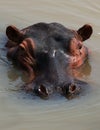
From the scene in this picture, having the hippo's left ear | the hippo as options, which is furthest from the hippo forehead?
the hippo's left ear

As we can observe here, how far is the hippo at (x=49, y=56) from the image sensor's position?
18.6 ft

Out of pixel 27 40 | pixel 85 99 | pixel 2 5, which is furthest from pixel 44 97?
pixel 2 5

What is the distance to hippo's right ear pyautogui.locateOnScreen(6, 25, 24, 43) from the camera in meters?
6.77

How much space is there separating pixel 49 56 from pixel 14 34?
34.0 inches

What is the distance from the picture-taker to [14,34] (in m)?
6.84

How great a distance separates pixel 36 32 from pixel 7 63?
1.98ft

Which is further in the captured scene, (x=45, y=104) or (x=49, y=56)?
(x=49, y=56)

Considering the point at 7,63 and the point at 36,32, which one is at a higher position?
the point at 36,32

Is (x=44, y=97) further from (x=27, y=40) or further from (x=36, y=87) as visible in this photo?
(x=27, y=40)

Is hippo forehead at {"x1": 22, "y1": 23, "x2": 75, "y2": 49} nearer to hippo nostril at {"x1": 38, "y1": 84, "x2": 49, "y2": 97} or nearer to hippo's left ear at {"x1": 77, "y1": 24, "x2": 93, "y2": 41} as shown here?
hippo's left ear at {"x1": 77, "y1": 24, "x2": 93, "y2": 41}

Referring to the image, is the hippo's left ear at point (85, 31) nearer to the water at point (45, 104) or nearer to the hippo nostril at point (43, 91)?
the water at point (45, 104)

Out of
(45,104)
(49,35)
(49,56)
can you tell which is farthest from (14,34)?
(45,104)

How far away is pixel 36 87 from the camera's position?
18.6 feet

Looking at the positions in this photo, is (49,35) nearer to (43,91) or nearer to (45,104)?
(43,91)
